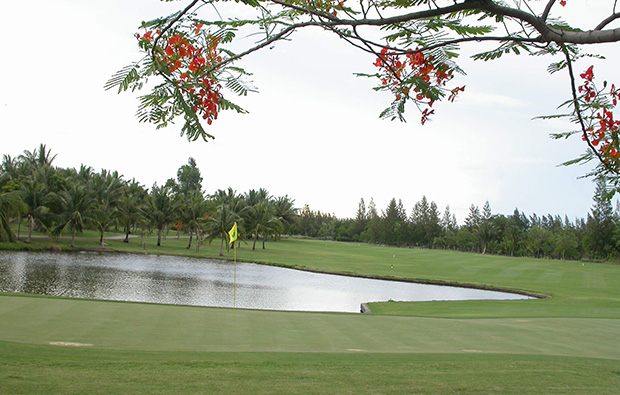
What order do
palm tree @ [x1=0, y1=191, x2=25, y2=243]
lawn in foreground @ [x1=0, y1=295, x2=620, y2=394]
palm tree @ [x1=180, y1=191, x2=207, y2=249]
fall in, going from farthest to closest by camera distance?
palm tree @ [x1=180, y1=191, x2=207, y2=249] < palm tree @ [x1=0, y1=191, x2=25, y2=243] < lawn in foreground @ [x1=0, y1=295, x2=620, y2=394]

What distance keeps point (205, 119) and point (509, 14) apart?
1731 millimetres

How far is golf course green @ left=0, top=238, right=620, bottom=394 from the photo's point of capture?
4770mm

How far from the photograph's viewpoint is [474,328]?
1013cm

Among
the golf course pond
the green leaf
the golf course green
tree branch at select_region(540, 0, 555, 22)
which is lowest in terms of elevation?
the golf course pond

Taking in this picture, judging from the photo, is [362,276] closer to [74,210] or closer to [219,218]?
[219,218]

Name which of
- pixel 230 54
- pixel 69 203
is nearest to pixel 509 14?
pixel 230 54

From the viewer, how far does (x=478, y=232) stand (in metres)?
104

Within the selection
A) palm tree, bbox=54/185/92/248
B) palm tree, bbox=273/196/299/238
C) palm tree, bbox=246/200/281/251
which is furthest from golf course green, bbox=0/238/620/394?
palm tree, bbox=273/196/299/238

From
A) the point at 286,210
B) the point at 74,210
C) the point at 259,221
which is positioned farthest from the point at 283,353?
the point at 286,210

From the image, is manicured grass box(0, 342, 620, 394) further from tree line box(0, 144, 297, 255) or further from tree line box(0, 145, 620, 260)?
tree line box(0, 144, 297, 255)

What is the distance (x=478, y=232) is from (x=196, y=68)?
354 ft

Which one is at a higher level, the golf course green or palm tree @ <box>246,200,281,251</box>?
palm tree @ <box>246,200,281,251</box>

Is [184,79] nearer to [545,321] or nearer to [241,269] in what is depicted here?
[545,321]

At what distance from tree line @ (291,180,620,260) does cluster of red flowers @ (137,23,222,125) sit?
76039 mm
